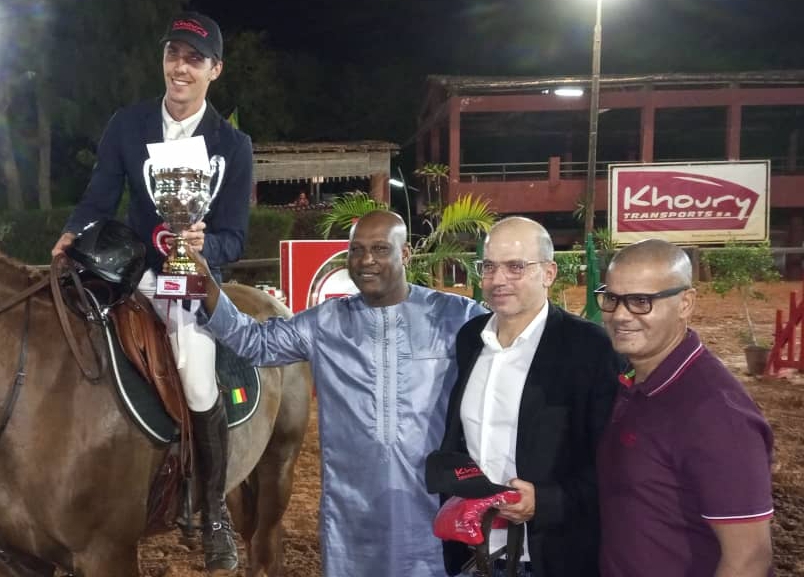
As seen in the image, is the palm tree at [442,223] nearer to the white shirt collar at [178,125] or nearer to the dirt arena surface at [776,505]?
the dirt arena surface at [776,505]

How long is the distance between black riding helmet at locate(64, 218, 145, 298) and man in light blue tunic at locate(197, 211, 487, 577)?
36cm

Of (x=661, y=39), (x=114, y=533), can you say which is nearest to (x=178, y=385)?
(x=114, y=533)

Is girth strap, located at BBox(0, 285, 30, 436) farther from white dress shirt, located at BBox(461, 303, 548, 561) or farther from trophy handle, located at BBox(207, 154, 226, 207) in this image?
white dress shirt, located at BBox(461, 303, 548, 561)

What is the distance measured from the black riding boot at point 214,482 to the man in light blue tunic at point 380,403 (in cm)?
50

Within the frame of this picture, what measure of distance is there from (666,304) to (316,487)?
4.24 meters

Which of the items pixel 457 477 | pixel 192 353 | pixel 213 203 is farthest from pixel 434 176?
pixel 457 477

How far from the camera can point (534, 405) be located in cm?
200

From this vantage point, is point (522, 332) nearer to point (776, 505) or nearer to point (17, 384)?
point (17, 384)

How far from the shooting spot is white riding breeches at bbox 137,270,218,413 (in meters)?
2.69

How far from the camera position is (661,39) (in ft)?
111

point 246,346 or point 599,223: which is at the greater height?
point 599,223

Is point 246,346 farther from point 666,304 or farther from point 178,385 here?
point 666,304

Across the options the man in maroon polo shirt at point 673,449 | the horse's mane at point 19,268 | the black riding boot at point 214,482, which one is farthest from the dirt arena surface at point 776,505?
the man in maroon polo shirt at point 673,449

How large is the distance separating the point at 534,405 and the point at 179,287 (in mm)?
1120
